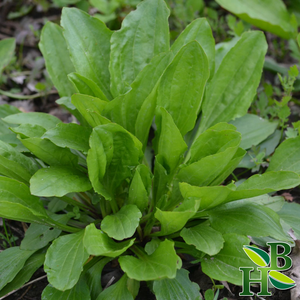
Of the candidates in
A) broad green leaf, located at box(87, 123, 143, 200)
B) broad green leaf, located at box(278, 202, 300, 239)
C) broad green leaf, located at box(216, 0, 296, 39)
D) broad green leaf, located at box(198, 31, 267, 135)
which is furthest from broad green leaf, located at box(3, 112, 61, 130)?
broad green leaf, located at box(216, 0, 296, 39)

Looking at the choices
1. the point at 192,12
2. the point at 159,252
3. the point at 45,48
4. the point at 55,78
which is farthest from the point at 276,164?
the point at 192,12

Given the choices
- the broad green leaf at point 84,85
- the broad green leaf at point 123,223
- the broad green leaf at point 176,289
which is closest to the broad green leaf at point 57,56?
the broad green leaf at point 84,85

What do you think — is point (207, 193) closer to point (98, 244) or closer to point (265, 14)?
point (98, 244)

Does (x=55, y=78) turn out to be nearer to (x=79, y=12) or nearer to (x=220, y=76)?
(x=79, y=12)

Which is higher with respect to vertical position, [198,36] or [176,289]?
[198,36]

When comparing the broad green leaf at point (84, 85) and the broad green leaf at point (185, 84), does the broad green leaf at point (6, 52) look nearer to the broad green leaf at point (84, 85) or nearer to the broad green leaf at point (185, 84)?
the broad green leaf at point (84, 85)

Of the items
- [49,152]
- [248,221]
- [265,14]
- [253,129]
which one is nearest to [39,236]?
[49,152]
